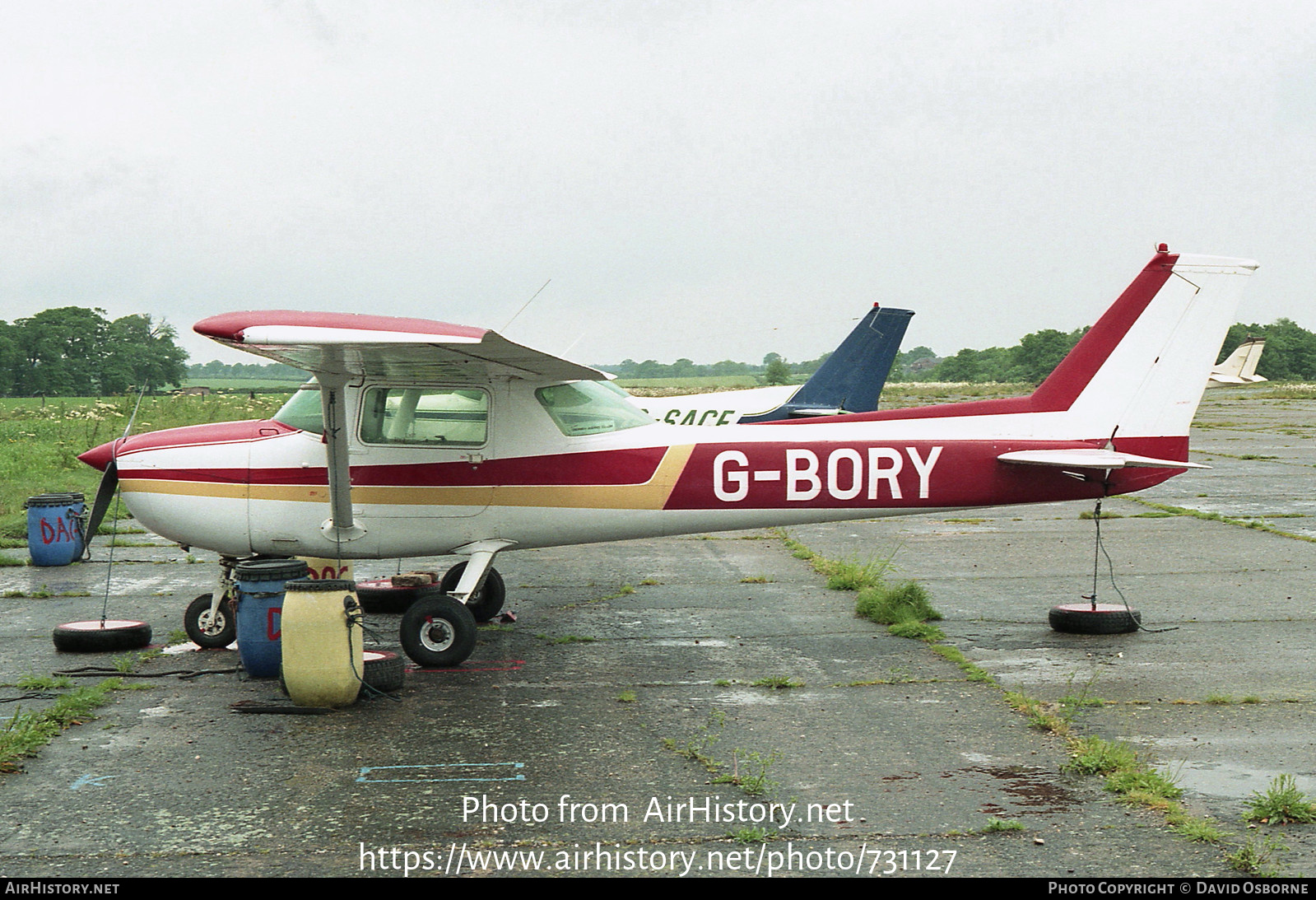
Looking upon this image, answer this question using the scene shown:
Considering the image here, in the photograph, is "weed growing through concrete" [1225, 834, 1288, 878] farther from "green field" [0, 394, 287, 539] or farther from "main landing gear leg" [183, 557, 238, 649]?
"green field" [0, 394, 287, 539]

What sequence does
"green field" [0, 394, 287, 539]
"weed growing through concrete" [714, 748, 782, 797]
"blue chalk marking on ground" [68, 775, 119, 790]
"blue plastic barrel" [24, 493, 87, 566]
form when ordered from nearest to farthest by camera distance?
1. "weed growing through concrete" [714, 748, 782, 797]
2. "blue chalk marking on ground" [68, 775, 119, 790]
3. "blue plastic barrel" [24, 493, 87, 566]
4. "green field" [0, 394, 287, 539]

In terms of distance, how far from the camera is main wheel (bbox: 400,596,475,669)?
26.1ft

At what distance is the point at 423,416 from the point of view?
8.68 metres

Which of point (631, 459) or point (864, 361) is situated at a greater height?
point (864, 361)

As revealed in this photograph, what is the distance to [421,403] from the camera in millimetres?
8688

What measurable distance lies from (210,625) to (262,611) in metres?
1.37

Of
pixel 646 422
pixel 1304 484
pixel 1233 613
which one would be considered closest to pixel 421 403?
pixel 646 422

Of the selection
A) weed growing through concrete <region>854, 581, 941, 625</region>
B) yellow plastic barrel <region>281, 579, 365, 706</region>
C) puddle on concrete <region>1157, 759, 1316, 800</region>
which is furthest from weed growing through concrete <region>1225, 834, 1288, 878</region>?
yellow plastic barrel <region>281, 579, 365, 706</region>

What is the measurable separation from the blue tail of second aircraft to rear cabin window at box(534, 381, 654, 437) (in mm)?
10686

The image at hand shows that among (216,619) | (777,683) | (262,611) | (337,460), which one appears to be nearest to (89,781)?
(262,611)

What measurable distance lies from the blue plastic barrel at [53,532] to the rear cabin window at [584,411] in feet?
22.0

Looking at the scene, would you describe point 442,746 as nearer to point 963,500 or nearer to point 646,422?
point 646,422

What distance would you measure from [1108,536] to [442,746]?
1015 cm

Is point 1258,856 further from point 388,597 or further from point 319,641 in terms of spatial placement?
point 388,597
